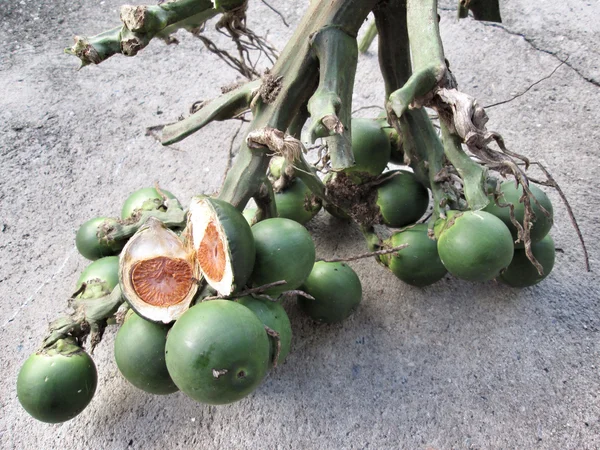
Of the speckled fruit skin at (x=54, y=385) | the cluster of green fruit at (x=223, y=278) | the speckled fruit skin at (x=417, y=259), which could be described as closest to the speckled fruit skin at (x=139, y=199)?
the cluster of green fruit at (x=223, y=278)

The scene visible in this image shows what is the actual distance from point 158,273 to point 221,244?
0.21 m

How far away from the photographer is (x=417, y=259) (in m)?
1.63

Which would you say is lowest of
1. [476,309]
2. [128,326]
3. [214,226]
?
[476,309]

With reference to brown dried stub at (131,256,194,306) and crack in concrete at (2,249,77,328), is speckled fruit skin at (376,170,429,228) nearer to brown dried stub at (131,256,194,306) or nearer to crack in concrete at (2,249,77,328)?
brown dried stub at (131,256,194,306)

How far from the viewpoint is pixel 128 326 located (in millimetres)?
1345

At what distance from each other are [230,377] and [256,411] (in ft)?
1.56

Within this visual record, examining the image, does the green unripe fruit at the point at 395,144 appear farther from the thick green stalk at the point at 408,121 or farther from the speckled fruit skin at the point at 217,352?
the speckled fruit skin at the point at 217,352

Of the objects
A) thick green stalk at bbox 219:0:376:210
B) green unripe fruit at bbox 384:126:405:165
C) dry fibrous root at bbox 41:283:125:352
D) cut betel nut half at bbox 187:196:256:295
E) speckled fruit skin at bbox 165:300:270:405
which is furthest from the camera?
green unripe fruit at bbox 384:126:405:165

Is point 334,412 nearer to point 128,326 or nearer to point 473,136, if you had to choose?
point 128,326

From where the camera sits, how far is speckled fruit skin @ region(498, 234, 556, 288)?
165cm

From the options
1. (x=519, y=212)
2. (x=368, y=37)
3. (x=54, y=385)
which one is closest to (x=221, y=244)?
(x=54, y=385)

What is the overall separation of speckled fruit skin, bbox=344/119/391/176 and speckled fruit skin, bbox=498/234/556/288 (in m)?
0.51

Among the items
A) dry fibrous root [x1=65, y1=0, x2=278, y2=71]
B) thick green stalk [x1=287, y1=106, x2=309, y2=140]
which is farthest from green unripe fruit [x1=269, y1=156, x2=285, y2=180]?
dry fibrous root [x1=65, y1=0, x2=278, y2=71]

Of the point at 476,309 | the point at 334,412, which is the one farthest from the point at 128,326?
the point at 476,309
